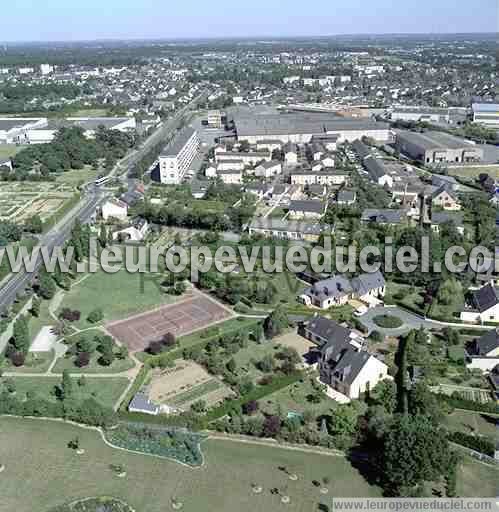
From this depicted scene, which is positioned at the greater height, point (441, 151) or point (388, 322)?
point (441, 151)

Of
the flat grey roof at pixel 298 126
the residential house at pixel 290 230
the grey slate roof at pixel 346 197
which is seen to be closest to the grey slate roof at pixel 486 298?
the residential house at pixel 290 230

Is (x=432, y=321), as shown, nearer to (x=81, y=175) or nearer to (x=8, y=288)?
(x=8, y=288)

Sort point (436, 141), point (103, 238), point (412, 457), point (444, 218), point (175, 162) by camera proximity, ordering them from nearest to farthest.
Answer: point (412, 457) < point (103, 238) < point (444, 218) < point (175, 162) < point (436, 141)

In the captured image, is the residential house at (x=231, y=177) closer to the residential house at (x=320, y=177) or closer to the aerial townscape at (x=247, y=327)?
the aerial townscape at (x=247, y=327)

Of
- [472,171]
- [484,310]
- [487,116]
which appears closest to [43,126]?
[472,171]

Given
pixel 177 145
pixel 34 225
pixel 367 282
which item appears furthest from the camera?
pixel 177 145

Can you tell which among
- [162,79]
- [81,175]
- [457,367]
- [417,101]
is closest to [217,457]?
[457,367]

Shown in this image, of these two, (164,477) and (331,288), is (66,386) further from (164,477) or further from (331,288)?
(331,288)

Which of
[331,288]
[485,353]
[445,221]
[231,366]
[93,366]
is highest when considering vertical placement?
[445,221]
